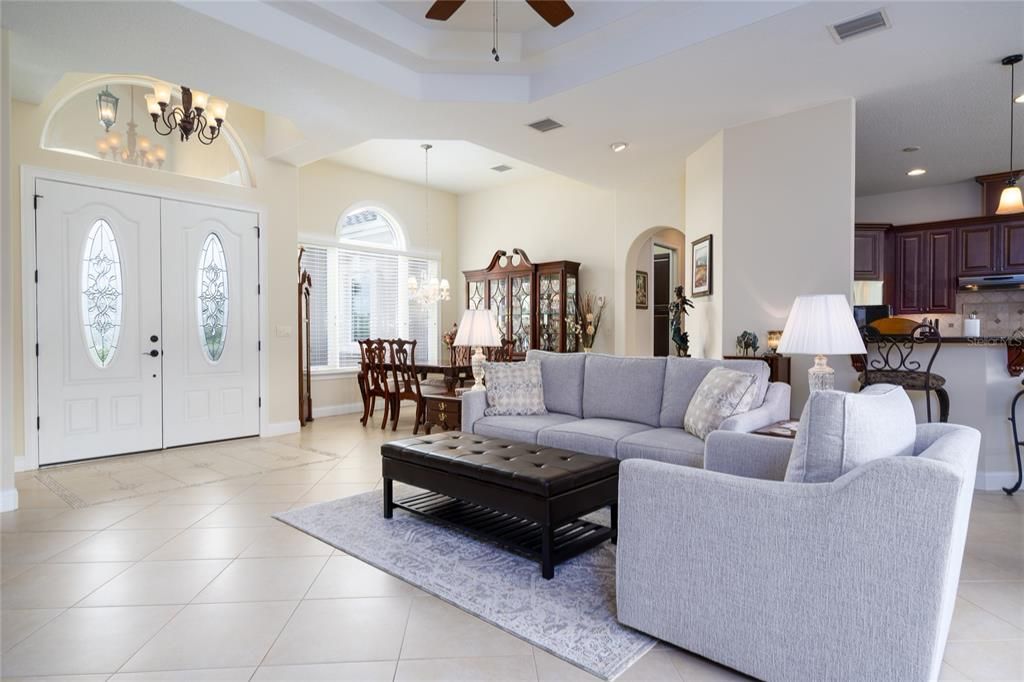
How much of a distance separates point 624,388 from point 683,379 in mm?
459

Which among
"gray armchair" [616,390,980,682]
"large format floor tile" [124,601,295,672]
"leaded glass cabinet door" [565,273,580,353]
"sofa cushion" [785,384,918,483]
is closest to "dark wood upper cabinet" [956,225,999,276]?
"leaded glass cabinet door" [565,273,580,353]

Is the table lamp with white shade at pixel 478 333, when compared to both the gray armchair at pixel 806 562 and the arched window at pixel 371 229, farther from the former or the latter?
the arched window at pixel 371 229

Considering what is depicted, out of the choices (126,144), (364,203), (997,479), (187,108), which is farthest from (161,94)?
(997,479)

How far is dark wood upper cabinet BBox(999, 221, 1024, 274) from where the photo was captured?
6.11 metres

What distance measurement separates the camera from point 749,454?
222cm

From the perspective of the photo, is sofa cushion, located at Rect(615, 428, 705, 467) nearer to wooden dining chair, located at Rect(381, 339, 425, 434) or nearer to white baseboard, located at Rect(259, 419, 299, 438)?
wooden dining chair, located at Rect(381, 339, 425, 434)

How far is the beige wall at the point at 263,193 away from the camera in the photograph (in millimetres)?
4406

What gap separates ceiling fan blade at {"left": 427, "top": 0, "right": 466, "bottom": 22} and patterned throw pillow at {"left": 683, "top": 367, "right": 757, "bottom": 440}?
8.57 ft

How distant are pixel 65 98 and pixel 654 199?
19.1 ft

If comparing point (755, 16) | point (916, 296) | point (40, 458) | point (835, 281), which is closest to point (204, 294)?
point (40, 458)

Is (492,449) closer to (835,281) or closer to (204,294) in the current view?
(835,281)

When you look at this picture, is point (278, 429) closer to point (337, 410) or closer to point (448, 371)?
point (337, 410)

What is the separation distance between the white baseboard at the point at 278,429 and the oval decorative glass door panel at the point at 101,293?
1576mm

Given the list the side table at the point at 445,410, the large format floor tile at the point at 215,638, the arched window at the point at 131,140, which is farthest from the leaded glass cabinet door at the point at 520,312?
the large format floor tile at the point at 215,638
